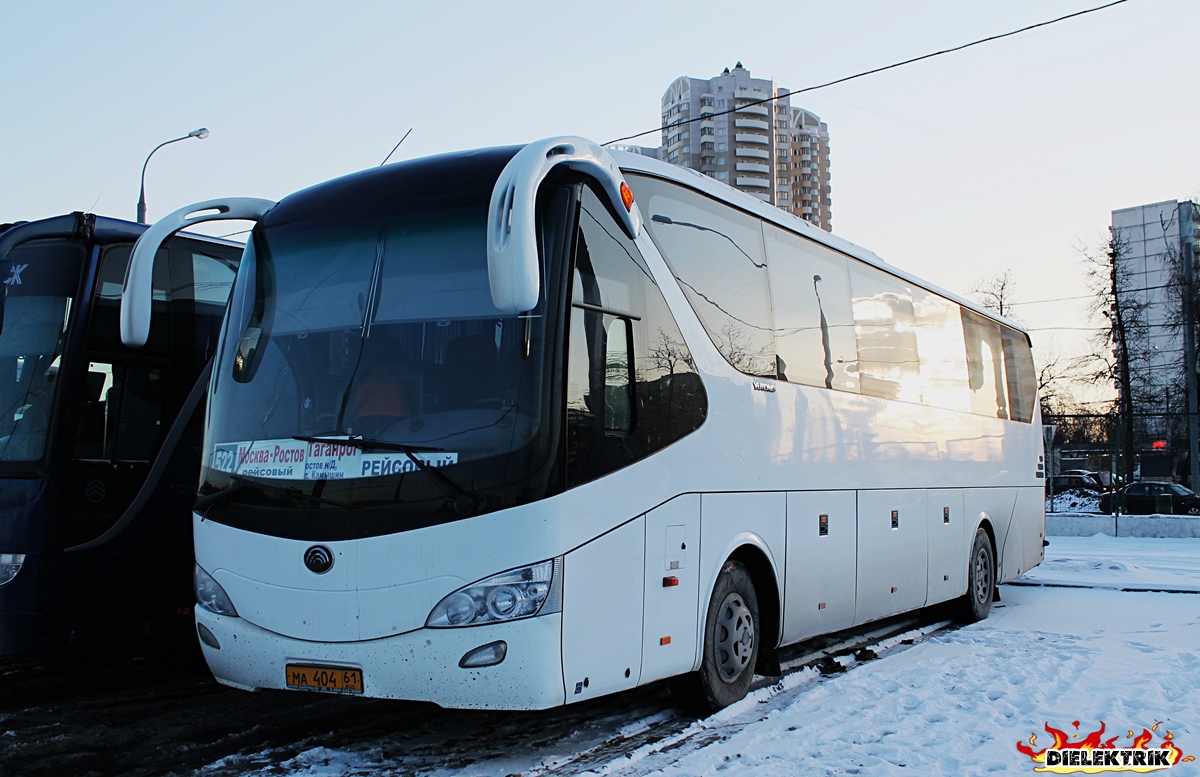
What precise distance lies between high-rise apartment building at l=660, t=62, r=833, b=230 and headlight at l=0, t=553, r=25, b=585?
101857 mm

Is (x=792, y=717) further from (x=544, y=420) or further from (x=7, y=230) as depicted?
(x=7, y=230)

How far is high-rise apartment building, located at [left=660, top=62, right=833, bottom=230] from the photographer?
109000 mm

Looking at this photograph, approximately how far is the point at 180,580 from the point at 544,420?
409 cm

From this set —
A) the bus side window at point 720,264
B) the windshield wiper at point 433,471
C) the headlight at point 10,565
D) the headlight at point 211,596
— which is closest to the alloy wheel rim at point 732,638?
the bus side window at point 720,264

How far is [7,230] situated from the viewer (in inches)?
315

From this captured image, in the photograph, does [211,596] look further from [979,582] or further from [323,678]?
[979,582]

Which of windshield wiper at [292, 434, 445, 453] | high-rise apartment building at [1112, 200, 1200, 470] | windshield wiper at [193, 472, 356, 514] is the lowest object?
windshield wiper at [193, 472, 356, 514]

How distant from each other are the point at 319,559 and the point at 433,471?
0.78m

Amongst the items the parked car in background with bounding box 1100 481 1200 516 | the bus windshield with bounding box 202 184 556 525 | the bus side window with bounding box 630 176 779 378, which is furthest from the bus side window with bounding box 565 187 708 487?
the parked car in background with bounding box 1100 481 1200 516

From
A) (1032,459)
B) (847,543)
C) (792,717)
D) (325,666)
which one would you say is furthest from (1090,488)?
(325,666)

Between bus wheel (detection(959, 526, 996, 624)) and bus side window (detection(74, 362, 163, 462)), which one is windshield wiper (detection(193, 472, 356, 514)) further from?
bus wheel (detection(959, 526, 996, 624))

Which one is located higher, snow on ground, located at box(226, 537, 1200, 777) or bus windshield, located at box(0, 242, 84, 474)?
bus windshield, located at box(0, 242, 84, 474)

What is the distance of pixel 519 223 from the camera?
4949 mm

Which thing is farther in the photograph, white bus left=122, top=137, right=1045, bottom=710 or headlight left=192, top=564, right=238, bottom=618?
headlight left=192, top=564, right=238, bottom=618
